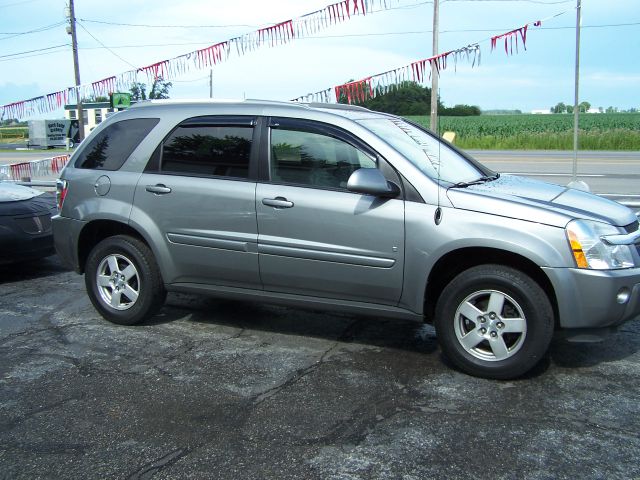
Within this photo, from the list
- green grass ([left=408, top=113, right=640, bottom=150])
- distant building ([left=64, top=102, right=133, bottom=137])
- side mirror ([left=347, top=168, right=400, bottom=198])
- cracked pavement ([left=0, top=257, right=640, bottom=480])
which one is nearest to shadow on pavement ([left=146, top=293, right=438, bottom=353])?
cracked pavement ([left=0, top=257, right=640, bottom=480])

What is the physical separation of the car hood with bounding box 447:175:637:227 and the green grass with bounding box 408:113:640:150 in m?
26.1

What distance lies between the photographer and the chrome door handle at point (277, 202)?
15.6 ft

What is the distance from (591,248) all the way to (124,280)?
358 centimetres

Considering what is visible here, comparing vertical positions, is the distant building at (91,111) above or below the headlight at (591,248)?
above

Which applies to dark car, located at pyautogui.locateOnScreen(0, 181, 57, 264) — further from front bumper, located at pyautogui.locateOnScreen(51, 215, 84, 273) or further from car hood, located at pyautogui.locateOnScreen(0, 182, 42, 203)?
front bumper, located at pyautogui.locateOnScreen(51, 215, 84, 273)

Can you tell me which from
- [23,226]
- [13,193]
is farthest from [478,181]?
[13,193]

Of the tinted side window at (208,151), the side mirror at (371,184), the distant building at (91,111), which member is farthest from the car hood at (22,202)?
the distant building at (91,111)

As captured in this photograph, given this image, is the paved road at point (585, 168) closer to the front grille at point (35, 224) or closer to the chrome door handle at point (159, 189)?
the front grille at point (35, 224)

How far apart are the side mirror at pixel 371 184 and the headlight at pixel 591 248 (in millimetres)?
1144

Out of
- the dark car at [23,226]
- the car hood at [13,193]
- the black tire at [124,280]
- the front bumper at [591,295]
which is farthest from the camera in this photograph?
the car hood at [13,193]

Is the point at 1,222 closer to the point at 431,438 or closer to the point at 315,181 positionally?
the point at 315,181

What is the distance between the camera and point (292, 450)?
3.39 m

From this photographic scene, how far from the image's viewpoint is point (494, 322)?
4.29 m

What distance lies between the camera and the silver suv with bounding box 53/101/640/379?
415 centimetres
